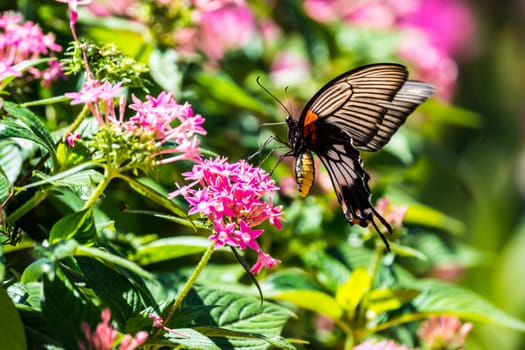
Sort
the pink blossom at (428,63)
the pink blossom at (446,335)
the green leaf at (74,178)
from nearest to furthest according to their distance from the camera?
the green leaf at (74,178) → the pink blossom at (446,335) → the pink blossom at (428,63)

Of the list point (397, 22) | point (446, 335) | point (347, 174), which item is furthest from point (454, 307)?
point (397, 22)

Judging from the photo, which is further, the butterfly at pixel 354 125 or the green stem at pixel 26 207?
the butterfly at pixel 354 125

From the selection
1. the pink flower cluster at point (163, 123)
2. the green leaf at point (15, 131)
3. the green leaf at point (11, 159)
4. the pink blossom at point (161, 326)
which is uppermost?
the pink flower cluster at point (163, 123)

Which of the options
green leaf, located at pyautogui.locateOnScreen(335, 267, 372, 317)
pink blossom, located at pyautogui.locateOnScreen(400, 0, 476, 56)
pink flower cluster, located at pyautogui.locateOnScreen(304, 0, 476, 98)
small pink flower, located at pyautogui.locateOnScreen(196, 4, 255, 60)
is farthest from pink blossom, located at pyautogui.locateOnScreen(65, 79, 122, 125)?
pink blossom, located at pyautogui.locateOnScreen(400, 0, 476, 56)

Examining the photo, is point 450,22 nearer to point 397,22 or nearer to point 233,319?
point 397,22

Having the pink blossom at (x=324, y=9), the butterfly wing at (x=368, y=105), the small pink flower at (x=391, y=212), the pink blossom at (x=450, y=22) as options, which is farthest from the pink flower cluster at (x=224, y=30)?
the pink blossom at (x=450, y=22)

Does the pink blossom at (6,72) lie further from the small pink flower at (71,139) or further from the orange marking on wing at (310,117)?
the orange marking on wing at (310,117)

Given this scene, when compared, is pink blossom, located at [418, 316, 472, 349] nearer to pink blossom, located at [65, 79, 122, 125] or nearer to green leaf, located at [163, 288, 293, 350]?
green leaf, located at [163, 288, 293, 350]
